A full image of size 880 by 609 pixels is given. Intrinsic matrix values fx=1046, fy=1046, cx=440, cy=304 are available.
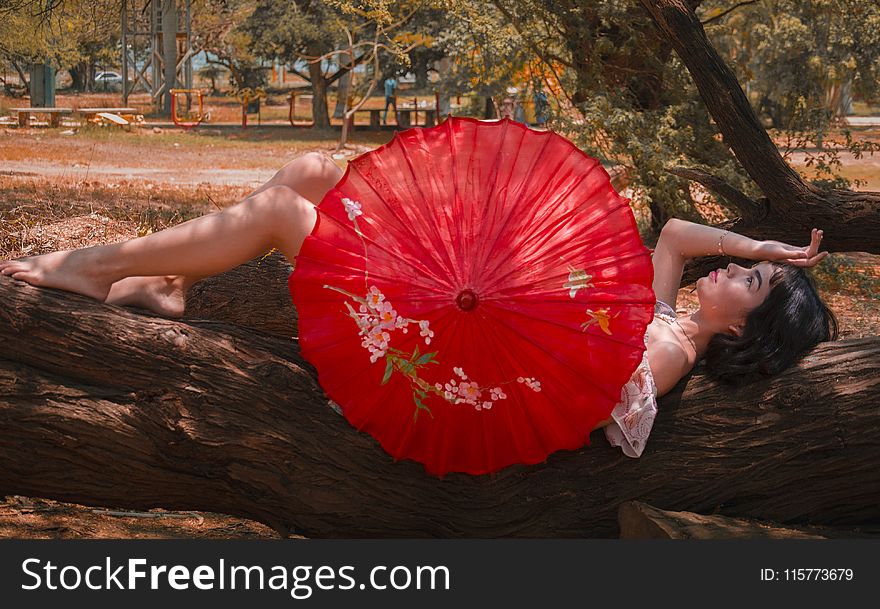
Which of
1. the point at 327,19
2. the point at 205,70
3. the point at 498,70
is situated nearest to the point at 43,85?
the point at 327,19

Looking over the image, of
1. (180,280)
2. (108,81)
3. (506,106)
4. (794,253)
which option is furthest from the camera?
(108,81)

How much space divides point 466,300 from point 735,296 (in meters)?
0.99

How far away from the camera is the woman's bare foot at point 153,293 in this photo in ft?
10.9

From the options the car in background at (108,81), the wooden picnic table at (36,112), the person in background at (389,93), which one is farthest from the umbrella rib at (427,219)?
the car in background at (108,81)

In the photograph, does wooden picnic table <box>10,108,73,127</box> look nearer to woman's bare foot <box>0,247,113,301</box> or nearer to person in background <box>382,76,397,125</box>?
person in background <box>382,76,397,125</box>

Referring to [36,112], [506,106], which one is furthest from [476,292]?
[36,112]

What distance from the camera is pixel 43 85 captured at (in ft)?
94.3

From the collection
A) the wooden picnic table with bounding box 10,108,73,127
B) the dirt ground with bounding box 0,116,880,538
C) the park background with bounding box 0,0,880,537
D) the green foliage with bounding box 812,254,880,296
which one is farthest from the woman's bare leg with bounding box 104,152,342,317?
the wooden picnic table with bounding box 10,108,73,127

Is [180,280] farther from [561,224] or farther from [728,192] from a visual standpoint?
[728,192]

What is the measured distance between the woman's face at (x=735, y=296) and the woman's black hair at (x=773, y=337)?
2 cm

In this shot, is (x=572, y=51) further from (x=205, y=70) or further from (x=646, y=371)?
(x=205, y=70)

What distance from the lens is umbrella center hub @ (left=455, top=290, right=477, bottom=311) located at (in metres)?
2.91

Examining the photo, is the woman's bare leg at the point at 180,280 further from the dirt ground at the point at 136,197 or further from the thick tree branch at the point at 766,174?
the thick tree branch at the point at 766,174

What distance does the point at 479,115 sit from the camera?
22.5 m
